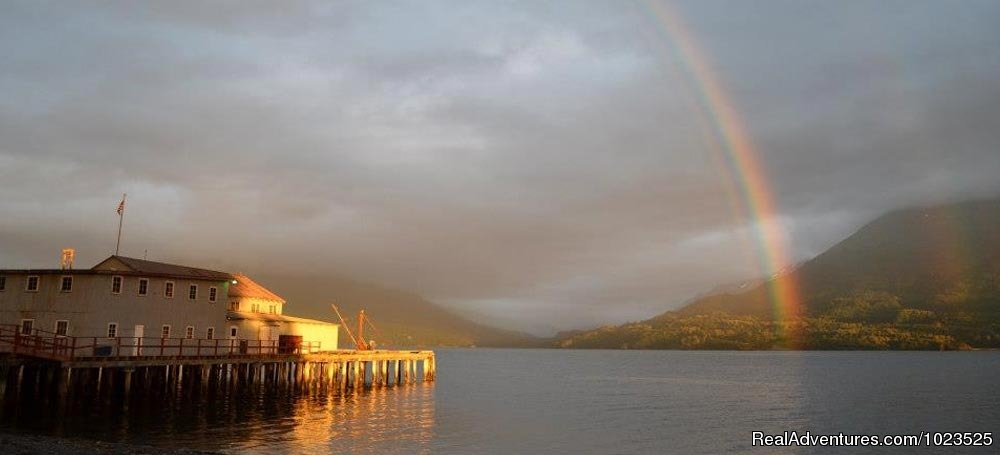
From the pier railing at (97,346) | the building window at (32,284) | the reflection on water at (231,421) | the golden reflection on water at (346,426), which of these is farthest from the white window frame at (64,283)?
the golden reflection on water at (346,426)

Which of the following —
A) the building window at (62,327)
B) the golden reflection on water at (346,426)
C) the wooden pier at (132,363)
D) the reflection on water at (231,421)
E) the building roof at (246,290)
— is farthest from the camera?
the building roof at (246,290)

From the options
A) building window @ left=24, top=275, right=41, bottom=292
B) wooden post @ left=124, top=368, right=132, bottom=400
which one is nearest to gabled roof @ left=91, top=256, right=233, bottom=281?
building window @ left=24, top=275, right=41, bottom=292

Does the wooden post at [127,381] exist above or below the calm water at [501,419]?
above

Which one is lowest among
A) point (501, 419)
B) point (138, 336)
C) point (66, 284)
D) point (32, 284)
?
point (501, 419)

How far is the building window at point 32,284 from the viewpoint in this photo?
56.7 m

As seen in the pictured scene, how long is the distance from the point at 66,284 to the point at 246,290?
32288 millimetres

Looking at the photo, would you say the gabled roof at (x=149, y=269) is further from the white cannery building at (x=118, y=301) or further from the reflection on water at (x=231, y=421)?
the reflection on water at (x=231, y=421)

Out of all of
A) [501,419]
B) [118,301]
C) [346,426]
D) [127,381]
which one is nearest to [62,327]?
[118,301]

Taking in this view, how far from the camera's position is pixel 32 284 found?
186 feet

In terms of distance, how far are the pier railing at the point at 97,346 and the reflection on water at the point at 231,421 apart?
124 inches

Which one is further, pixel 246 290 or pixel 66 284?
pixel 246 290

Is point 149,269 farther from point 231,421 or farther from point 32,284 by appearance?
point 231,421

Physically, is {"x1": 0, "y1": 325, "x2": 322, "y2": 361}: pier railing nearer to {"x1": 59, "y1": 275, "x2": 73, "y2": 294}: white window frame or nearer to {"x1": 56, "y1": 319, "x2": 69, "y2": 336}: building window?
{"x1": 56, "y1": 319, "x2": 69, "y2": 336}: building window

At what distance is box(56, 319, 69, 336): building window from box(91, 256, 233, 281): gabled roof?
14.2ft
